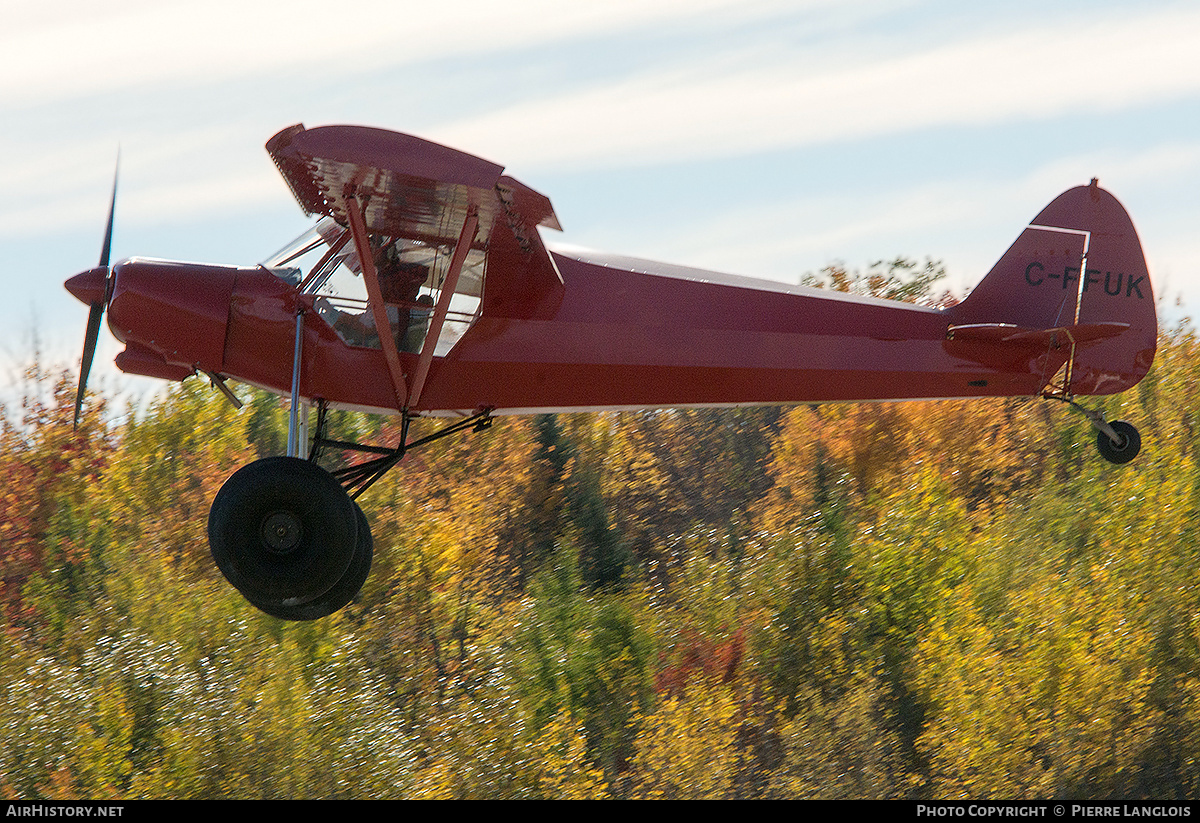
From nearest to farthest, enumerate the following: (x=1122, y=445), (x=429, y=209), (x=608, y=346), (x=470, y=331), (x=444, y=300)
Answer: (x=429, y=209), (x=444, y=300), (x=470, y=331), (x=608, y=346), (x=1122, y=445)

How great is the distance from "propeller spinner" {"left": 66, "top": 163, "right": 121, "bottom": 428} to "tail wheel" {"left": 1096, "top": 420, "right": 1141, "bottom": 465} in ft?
24.2

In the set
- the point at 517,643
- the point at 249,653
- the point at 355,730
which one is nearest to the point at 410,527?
the point at 517,643

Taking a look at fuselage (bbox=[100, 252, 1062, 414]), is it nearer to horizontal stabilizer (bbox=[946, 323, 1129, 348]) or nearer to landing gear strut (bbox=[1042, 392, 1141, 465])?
horizontal stabilizer (bbox=[946, 323, 1129, 348])

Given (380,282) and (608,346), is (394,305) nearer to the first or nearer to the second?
(380,282)

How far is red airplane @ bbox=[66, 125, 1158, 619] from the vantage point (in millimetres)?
8016

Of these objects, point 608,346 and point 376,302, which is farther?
point 608,346

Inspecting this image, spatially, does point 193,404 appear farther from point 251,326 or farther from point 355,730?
point 251,326

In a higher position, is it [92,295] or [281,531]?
[92,295]

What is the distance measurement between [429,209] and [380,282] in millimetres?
679

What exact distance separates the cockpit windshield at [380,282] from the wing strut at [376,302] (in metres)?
0.09

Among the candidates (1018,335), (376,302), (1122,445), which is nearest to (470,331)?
(376,302)

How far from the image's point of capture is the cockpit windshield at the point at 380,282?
8.69 metres

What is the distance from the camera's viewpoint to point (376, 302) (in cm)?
837

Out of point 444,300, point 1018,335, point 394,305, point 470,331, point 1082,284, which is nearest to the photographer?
point 444,300
